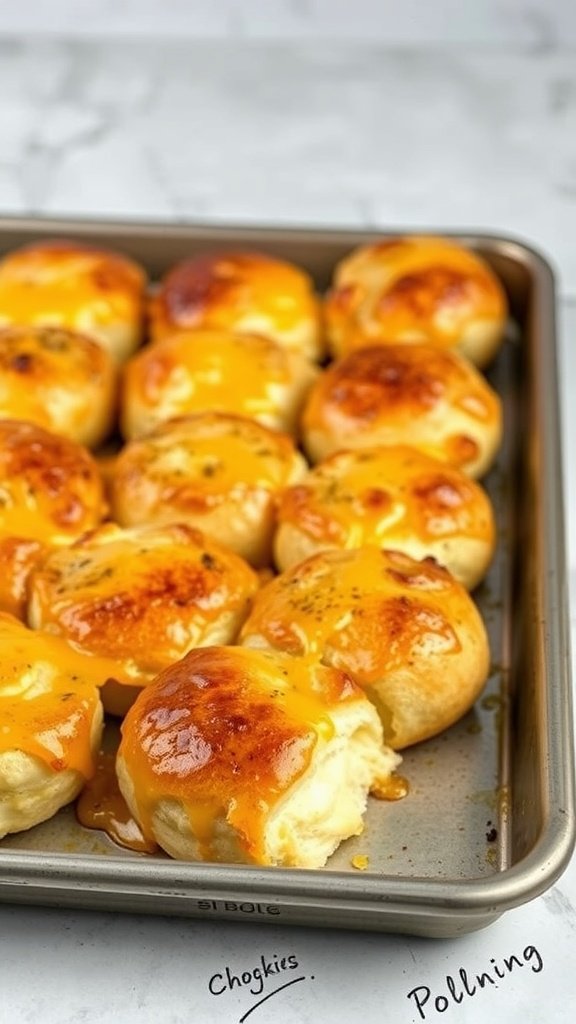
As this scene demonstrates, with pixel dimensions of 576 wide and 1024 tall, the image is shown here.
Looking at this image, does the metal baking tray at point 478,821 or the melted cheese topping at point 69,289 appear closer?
the metal baking tray at point 478,821

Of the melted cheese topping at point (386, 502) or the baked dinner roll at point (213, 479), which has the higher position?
the melted cheese topping at point (386, 502)

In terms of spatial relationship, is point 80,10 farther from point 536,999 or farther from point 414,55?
point 536,999

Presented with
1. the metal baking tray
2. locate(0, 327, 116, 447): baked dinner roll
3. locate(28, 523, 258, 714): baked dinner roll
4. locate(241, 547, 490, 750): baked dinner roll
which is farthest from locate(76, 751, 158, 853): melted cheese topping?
locate(0, 327, 116, 447): baked dinner roll

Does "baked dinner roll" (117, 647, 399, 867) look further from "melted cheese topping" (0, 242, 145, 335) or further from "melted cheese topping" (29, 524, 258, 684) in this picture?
"melted cheese topping" (0, 242, 145, 335)

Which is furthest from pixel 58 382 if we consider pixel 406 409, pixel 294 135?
pixel 294 135

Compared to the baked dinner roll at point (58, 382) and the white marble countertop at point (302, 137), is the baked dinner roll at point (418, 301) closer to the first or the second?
the white marble countertop at point (302, 137)

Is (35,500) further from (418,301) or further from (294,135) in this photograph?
(294,135)

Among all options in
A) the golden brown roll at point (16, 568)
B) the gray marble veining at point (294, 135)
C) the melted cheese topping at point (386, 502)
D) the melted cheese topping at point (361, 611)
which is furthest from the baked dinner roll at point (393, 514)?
the gray marble veining at point (294, 135)
